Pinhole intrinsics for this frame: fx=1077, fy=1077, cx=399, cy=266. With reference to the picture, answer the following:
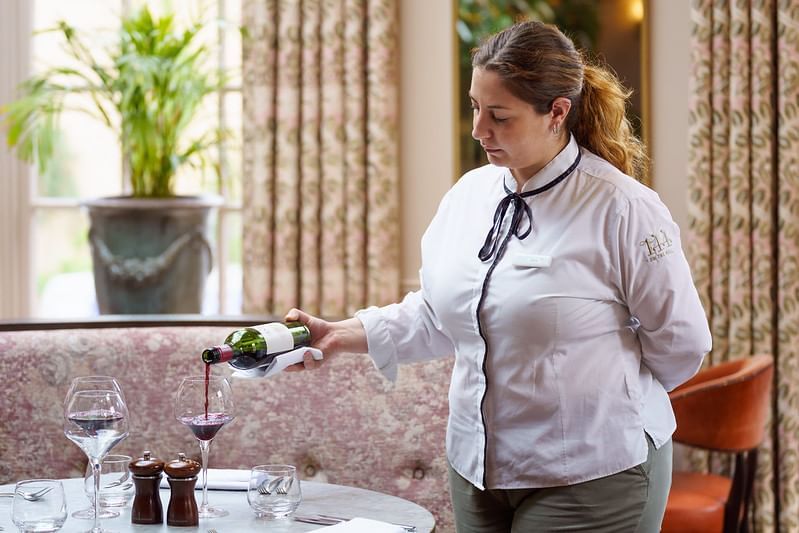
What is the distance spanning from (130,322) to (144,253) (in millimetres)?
1225

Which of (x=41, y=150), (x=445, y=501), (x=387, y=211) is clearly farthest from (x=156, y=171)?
(x=445, y=501)

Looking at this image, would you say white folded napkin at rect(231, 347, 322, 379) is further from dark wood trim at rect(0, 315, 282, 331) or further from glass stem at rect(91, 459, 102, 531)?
dark wood trim at rect(0, 315, 282, 331)

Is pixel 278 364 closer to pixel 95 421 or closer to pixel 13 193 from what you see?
pixel 95 421

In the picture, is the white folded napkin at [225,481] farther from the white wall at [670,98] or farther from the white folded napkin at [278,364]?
the white wall at [670,98]

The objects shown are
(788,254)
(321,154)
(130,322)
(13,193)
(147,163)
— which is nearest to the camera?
(130,322)

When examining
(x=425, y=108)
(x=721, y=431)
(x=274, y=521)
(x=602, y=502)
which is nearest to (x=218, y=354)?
(x=274, y=521)

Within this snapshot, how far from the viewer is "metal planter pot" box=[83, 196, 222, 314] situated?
4.55 meters

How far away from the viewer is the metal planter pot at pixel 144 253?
4.55 metres

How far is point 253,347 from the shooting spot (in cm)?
210

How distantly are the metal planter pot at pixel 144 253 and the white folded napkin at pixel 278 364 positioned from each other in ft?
8.22

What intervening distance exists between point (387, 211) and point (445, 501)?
1912 mm

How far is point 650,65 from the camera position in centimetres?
457

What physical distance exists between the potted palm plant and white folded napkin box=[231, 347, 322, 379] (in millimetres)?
2516

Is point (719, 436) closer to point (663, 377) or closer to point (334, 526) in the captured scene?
point (663, 377)
